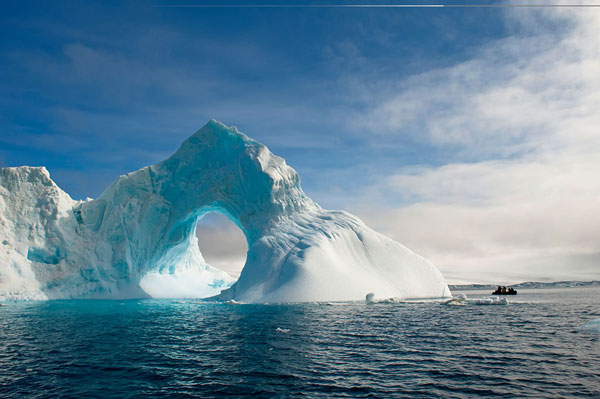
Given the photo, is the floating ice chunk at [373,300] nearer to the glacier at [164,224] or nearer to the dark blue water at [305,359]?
the glacier at [164,224]

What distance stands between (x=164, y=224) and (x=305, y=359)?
38976 millimetres

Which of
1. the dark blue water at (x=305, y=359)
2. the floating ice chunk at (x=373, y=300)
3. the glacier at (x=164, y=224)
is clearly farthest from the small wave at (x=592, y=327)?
the glacier at (x=164, y=224)

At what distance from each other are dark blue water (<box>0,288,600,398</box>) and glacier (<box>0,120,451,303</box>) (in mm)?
18688

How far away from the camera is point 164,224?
48.4 metres

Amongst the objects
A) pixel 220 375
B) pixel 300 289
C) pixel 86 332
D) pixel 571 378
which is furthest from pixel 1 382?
pixel 300 289

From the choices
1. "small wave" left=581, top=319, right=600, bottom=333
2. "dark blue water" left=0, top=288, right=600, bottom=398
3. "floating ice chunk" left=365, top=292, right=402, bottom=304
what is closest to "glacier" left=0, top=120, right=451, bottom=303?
"floating ice chunk" left=365, top=292, right=402, bottom=304

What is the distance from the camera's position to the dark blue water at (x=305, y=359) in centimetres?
995

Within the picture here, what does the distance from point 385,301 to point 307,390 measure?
88.0ft

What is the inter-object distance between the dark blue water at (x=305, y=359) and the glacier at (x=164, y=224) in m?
18.7

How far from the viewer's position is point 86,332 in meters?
19.8

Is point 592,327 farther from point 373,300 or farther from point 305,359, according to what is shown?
point 373,300

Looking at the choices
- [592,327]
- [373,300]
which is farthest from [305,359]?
[373,300]

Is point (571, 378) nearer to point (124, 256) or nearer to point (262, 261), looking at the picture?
point (262, 261)

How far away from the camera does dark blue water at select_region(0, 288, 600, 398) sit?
32.6 ft
